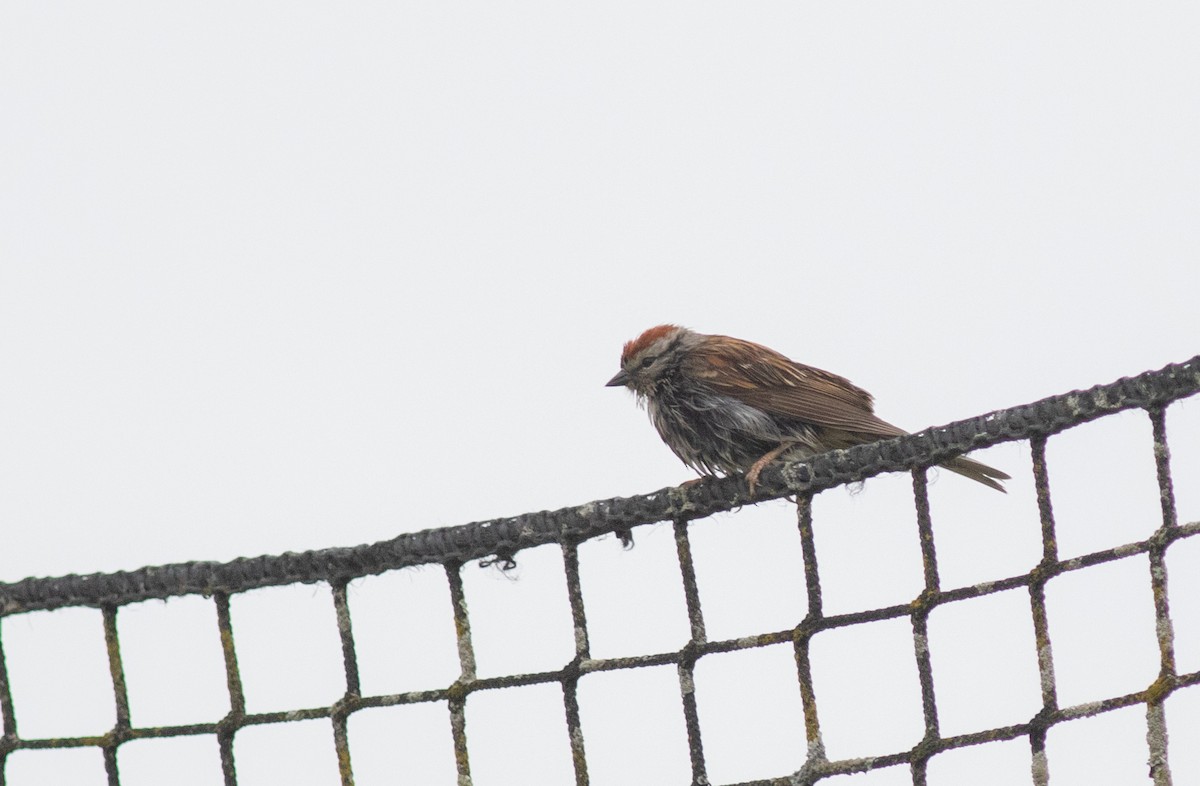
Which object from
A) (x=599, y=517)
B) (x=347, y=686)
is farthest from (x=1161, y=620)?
(x=347, y=686)

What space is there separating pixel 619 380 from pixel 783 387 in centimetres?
70

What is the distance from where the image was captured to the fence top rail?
11.4ft

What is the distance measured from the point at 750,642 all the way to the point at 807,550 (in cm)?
26

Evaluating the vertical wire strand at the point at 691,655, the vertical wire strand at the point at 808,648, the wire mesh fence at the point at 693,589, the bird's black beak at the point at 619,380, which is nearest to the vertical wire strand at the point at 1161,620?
the wire mesh fence at the point at 693,589

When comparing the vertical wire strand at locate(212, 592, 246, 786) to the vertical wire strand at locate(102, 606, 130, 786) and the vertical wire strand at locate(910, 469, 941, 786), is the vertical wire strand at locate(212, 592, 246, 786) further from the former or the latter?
the vertical wire strand at locate(910, 469, 941, 786)

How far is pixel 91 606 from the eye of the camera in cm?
445

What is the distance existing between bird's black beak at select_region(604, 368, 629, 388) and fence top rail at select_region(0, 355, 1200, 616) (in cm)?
190

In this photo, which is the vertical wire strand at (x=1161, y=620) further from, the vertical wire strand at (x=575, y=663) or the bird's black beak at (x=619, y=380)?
the bird's black beak at (x=619, y=380)

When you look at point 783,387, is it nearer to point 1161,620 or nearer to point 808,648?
point 808,648

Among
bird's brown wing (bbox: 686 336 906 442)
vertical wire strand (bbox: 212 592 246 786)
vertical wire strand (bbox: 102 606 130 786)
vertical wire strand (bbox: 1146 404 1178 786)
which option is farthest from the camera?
bird's brown wing (bbox: 686 336 906 442)

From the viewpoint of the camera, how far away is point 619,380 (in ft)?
19.9

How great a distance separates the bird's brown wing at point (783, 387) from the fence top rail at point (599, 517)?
4.56 ft

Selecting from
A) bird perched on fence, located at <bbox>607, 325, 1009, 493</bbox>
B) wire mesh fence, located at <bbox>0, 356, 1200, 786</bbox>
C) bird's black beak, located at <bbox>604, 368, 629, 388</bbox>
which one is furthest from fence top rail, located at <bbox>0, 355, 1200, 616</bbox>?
bird's black beak, located at <bbox>604, 368, 629, 388</bbox>

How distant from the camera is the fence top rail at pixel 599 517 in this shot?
11.4 ft
